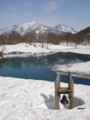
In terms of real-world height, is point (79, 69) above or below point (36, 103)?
below

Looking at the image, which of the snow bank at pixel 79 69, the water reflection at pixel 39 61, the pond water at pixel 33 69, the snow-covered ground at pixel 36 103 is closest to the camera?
the snow-covered ground at pixel 36 103

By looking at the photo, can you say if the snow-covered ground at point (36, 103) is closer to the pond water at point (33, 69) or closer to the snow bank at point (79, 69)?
the pond water at point (33, 69)

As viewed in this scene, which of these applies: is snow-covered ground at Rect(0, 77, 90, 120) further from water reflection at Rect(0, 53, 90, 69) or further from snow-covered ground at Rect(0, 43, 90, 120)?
water reflection at Rect(0, 53, 90, 69)

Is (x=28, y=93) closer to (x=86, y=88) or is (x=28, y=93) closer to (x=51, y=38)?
(x=86, y=88)

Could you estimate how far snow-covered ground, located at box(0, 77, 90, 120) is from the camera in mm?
7961

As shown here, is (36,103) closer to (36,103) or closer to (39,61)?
(36,103)

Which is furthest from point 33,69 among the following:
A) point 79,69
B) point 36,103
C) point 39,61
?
point 36,103

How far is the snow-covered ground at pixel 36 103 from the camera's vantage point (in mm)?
7961

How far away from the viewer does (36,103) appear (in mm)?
9797

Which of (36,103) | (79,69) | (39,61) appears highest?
(36,103)

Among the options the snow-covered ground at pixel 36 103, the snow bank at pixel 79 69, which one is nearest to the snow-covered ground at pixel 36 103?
the snow-covered ground at pixel 36 103

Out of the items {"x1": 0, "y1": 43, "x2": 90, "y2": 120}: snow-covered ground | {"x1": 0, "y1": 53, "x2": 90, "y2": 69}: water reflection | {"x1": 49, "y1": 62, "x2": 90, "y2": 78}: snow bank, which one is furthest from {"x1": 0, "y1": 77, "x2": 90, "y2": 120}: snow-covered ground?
{"x1": 0, "y1": 53, "x2": 90, "y2": 69}: water reflection

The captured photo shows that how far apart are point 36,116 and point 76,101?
11.2 ft

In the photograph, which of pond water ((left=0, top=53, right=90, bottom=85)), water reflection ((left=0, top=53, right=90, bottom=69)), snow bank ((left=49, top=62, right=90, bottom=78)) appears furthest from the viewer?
water reflection ((left=0, top=53, right=90, bottom=69))
